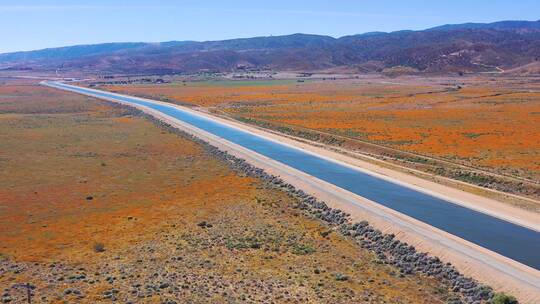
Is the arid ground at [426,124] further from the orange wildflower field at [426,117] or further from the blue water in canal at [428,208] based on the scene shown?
the blue water in canal at [428,208]

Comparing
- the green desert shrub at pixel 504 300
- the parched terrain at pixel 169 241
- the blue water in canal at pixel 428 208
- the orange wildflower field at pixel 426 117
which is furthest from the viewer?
the orange wildflower field at pixel 426 117

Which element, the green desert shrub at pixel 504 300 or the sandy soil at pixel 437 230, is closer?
the green desert shrub at pixel 504 300

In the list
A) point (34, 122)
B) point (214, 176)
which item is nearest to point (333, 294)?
point (214, 176)

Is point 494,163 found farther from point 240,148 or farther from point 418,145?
point 240,148

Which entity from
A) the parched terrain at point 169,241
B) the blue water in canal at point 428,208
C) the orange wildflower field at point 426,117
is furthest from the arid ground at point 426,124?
the parched terrain at point 169,241

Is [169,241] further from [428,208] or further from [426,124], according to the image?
[426,124]

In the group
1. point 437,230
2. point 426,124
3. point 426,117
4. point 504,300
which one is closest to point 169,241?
point 437,230

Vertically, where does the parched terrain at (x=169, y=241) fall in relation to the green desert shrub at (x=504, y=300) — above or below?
below

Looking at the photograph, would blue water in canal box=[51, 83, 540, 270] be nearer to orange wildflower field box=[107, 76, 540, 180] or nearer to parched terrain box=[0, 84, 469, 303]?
parched terrain box=[0, 84, 469, 303]
